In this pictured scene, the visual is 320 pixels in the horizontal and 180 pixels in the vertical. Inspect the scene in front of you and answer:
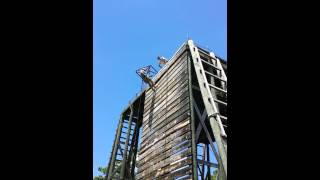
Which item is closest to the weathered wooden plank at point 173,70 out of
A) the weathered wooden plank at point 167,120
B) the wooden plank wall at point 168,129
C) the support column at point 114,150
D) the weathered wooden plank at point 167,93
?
the wooden plank wall at point 168,129

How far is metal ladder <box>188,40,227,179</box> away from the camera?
8.59m

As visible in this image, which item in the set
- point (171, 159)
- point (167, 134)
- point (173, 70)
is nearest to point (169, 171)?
point (171, 159)

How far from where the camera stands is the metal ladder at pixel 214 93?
A: 338 inches

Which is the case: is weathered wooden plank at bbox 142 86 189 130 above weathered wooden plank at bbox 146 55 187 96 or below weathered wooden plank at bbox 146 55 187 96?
below

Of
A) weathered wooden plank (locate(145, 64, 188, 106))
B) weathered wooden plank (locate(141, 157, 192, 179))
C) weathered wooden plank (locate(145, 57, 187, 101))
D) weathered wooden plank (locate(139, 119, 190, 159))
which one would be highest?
weathered wooden plank (locate(145, 57, 187, 101))

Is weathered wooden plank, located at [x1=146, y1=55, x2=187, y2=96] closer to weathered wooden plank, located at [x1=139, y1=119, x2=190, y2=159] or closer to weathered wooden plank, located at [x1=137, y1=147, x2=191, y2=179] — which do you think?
weathered wooden plank, located at [x1=139, y1=119, x2=190, y2=159]

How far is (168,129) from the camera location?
11578 millimetres

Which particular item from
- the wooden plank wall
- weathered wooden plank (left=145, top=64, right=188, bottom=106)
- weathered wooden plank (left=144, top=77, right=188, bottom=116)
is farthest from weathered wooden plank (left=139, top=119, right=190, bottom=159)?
weathered wooden plank (left=145, top=64, right=188, bottom=106)

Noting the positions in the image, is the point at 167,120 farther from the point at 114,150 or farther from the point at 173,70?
the point at 114,150

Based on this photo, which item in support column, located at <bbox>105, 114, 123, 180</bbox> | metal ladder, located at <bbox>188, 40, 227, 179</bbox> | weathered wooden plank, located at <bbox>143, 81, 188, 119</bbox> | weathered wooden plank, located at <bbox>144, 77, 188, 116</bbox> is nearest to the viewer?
metal ladder, located at <bbox>188, 40, 227, 179</bbox>

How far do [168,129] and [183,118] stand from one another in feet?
3.43
